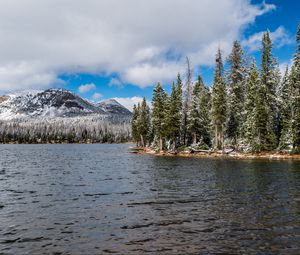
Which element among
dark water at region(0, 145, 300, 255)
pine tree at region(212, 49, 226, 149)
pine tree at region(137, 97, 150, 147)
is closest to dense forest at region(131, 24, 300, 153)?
pine tree at region(212, 49, 226, 149)

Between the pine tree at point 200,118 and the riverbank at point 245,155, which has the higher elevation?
the pine tree at point 200,118

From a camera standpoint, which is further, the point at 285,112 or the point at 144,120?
the point at 144,120

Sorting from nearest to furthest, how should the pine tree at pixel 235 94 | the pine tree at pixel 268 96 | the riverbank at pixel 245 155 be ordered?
the riverbank at pixel 245 155 < the pine tree at pixel 268 96 < the pine tree at pixel 235 94

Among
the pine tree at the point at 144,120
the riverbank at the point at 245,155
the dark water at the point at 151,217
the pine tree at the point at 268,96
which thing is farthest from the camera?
the pine tree at the point at 144,120

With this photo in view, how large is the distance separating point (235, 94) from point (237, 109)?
4.83 metres

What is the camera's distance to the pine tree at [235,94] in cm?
7650

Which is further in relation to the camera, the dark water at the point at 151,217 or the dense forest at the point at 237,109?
the dense forest at the point at 237,109

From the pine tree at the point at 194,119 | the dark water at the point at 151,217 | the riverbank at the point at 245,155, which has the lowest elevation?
the dark water at the point at 151,217

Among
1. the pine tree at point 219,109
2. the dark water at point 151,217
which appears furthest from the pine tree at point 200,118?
the dark water at point 151,217

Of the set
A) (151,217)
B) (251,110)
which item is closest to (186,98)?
(251,110)

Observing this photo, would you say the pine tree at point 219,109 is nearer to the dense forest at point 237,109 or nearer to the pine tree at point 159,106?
the dense forest at point 237,109

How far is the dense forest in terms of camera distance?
6341 centimetres

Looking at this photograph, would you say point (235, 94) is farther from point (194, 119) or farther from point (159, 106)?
point (159, 106)

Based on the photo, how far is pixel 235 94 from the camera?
3130 inches
